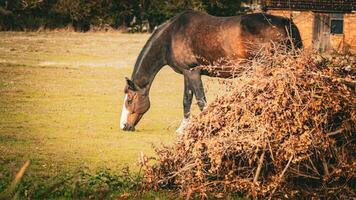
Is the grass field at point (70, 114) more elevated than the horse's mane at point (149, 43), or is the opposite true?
the horse's mane at point (149, 43)

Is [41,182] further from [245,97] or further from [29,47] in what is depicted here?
[29,47]

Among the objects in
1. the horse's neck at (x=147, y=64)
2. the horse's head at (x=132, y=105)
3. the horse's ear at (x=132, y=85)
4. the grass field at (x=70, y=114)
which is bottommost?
the grass field at (x=70, y=114)

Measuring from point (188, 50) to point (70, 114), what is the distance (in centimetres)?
360

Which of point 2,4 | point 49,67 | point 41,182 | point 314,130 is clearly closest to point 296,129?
point 314,130

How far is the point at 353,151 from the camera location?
8.75m

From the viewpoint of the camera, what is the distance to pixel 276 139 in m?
8.31

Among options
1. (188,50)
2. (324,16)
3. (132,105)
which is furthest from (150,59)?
(324,16)

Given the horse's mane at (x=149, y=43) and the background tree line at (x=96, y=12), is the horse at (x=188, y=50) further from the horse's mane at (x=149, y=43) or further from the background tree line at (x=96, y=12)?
the background tree line at (x=96, y=12)

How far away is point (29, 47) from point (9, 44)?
1.98 m

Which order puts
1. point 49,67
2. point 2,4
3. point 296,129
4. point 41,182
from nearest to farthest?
1. point 296,129
2. point 41,182
3. point 49,67
4. point 2,4

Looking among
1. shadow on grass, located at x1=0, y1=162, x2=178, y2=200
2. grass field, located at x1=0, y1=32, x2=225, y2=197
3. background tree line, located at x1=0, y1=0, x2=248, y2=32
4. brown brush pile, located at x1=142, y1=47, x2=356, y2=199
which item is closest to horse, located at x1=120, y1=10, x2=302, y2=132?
grass field, located at x1=0, y1=32, x2=225, y2=197

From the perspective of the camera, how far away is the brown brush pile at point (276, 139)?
8.37 meters

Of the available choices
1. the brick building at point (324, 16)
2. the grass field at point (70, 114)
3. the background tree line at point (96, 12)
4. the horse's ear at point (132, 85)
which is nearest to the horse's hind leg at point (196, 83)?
the grass field at point (70, 114)

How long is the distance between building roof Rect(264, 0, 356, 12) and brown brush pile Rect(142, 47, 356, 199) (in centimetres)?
3412
